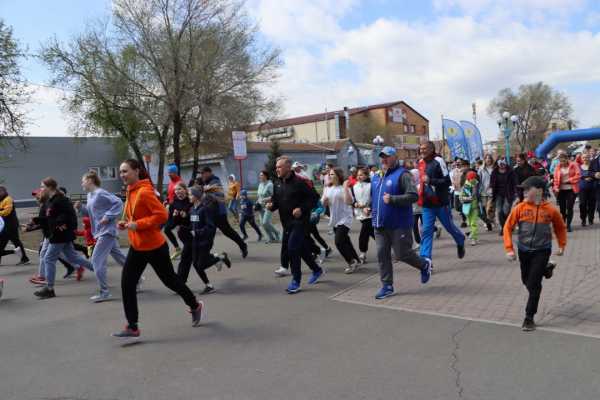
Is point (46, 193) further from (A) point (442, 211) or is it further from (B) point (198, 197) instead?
(A) point (442, 211)

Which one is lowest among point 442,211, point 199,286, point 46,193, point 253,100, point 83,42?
point 199,286

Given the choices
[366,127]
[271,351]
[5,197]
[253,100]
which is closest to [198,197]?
[271,351]

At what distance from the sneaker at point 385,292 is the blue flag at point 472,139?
16.8 m

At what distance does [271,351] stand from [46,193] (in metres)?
4.93

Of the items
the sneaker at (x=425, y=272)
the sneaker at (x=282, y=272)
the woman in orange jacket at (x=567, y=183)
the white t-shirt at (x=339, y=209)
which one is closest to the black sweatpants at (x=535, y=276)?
the sneaker at (x=425, y=272)

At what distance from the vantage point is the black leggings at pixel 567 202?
433 inches

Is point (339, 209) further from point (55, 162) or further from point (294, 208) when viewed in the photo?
point (55, 162)

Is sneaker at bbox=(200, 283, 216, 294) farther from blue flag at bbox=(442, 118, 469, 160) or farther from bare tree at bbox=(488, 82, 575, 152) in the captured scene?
bare tree at bbox=(488, 82, 575, 152)

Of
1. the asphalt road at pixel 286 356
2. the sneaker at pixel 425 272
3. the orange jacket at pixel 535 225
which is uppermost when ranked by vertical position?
the orange jacket at pixel 535 225

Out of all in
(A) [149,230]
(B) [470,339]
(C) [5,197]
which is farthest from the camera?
(C) [5,197]

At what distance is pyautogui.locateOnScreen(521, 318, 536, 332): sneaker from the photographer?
4.67 metres

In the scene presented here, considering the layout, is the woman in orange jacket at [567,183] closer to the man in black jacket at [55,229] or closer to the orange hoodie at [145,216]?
the orange hoodie at [145,216]

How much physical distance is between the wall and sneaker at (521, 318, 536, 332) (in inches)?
1341

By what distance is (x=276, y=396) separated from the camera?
11.9ft
